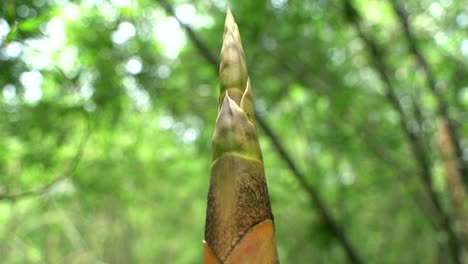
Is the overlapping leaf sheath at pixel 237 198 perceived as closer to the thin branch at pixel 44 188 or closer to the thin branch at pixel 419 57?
the thin branch at pixel 44 188

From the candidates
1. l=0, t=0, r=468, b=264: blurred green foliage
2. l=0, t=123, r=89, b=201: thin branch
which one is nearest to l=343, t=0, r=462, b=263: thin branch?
l=0, t=0, r=468, b=264: blurred green foliage

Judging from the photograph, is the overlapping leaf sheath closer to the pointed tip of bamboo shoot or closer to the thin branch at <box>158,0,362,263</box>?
the pointed tip of bamboo shoot

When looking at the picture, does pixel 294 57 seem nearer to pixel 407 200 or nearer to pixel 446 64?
pixel 446 64

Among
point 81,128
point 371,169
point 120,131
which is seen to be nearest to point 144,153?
point 120,131

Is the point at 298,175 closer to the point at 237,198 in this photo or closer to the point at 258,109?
the point at 258,109

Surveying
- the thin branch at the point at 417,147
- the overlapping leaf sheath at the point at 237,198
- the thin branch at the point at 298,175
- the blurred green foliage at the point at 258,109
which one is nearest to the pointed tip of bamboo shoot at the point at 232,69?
the overlapping leaf sheath at the point at 237,198

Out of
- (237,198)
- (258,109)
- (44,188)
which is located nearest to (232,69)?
(237,198)
